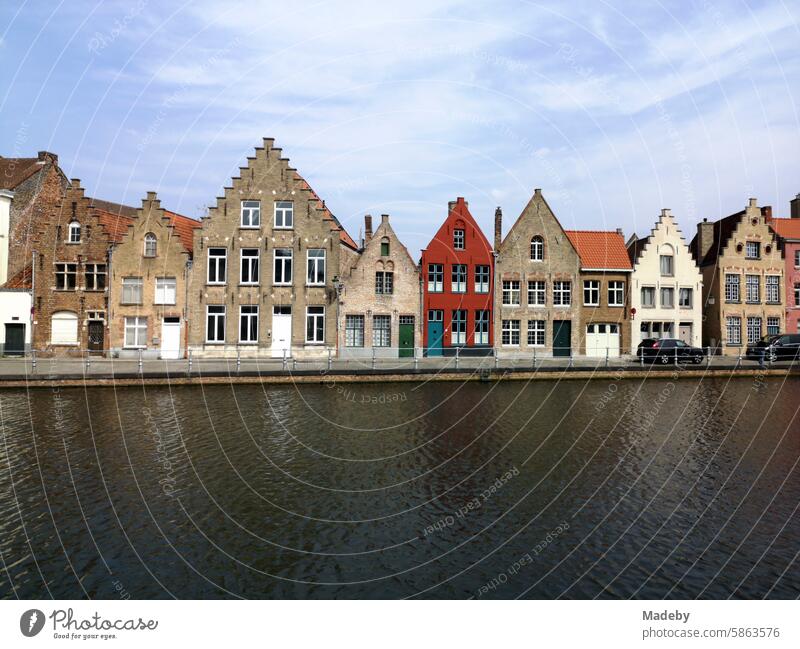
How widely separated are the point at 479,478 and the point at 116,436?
11753 millimetres

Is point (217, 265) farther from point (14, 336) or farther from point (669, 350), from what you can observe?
point (669, 350)

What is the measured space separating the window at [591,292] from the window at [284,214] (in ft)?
79.1

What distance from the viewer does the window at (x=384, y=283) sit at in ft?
137

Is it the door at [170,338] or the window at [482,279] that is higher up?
the window at [482,279]

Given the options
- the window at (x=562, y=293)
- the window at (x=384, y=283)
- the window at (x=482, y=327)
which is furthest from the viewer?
the window at (x=562, y=293)

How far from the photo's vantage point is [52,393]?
86.1ft

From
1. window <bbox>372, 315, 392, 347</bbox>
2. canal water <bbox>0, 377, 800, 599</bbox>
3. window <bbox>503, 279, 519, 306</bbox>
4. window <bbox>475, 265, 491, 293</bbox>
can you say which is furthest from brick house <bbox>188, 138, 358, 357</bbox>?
canal water <bbox>0, 377, 800, 599</bbox>

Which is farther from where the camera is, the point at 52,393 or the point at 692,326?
the point at 692,326

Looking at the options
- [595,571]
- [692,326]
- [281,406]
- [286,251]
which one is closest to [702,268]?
[692,326]

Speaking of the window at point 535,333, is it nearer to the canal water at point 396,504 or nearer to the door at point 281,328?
the door at point 281,328

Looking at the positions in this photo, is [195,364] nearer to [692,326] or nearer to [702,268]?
[692,326]

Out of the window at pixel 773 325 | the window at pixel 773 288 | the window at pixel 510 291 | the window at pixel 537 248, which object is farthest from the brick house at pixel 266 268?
the window at pixel 773 325

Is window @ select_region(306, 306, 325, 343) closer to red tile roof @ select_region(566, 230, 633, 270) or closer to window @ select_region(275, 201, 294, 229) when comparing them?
window @ select_region(275, 201, 294, 229)

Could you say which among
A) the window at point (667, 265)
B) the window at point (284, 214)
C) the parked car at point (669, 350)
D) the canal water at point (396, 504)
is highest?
the window at point (284, 214)
